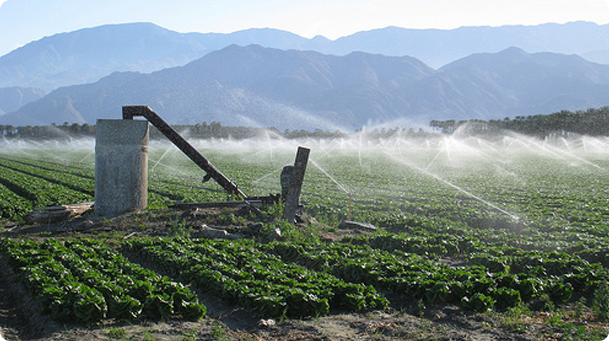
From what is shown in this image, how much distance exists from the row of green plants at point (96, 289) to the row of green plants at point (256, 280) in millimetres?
699

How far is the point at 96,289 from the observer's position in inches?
284

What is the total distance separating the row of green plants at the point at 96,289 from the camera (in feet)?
21.7

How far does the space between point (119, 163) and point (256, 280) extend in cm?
744

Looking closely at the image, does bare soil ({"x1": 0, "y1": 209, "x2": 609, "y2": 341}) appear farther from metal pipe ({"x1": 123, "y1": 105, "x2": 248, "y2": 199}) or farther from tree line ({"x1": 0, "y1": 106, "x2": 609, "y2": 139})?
tree line ({"x1": 0, "y1": 106, "x2": 609, "y2": 139})

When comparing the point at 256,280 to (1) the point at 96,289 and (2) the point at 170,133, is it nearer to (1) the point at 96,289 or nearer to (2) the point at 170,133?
(1) the point at 96,289

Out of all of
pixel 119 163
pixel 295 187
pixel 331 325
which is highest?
pixel 119 163

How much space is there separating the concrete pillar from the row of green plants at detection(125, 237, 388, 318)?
3.72 meters

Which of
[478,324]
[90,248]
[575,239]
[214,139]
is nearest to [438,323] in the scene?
[478,324]

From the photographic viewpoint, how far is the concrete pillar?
540 inches

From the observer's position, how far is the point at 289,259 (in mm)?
10430

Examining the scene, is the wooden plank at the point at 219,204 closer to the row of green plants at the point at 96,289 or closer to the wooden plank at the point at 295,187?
the wooden plank at the point at 295,187

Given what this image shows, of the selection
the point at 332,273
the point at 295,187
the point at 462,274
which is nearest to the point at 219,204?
the point at 295,187

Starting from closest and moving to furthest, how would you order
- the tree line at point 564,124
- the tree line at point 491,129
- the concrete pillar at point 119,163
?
the concrete pillar at point 119,163 → the tree line at point 564,124 → the tree line at point 491,129

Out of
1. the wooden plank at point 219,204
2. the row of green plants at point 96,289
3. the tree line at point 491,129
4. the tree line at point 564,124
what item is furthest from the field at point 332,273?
the tree line at point 491,129
